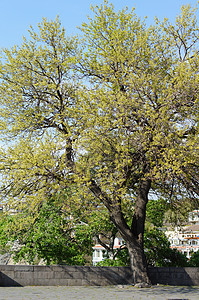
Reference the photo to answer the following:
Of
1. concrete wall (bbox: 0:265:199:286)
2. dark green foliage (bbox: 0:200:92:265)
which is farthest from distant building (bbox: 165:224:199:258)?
dark green foliage (bbox: 0:200:92:265)

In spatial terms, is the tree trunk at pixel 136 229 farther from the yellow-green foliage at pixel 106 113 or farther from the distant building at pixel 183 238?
the distant building at pixel 183 238

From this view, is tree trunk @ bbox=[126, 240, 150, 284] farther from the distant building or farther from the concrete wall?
the distant building

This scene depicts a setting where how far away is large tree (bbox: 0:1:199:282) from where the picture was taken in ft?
40.4

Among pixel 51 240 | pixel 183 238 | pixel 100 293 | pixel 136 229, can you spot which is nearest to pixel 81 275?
pixel 100 293

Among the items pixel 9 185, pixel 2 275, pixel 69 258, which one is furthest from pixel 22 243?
pixel 9 185

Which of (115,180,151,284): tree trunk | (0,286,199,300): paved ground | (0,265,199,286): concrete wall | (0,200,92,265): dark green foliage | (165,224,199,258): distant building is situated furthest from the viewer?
(165,224,199,258): distant building

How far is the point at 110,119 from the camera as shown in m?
12.8

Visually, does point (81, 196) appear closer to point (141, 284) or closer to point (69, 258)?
point (141, 284)

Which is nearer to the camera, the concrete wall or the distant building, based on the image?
the concrete wall

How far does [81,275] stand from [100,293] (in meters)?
2.32

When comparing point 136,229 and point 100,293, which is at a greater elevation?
point 136,229

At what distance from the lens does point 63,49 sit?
599 inches

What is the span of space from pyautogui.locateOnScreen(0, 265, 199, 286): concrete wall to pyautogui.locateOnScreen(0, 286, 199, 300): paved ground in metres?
0.54

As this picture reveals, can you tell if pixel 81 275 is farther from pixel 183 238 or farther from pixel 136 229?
pixel 183 238
